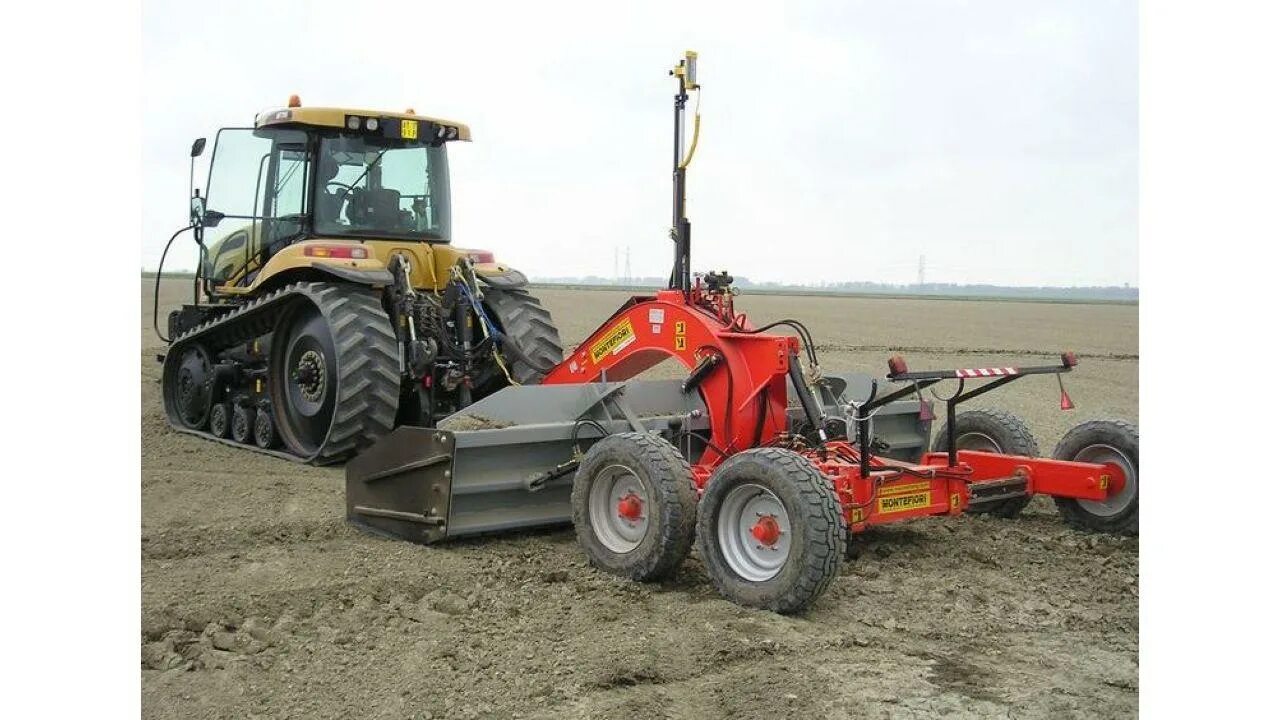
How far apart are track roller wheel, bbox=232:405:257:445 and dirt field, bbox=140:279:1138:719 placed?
2120mm

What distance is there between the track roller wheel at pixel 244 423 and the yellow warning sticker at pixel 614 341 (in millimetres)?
3564

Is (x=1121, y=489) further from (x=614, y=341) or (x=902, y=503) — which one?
(x=614, y=341)

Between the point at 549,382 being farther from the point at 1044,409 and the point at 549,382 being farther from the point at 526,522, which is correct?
the point at 1044,409

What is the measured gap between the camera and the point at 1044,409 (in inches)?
500

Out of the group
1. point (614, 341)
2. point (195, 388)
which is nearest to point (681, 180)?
point (614, 341)

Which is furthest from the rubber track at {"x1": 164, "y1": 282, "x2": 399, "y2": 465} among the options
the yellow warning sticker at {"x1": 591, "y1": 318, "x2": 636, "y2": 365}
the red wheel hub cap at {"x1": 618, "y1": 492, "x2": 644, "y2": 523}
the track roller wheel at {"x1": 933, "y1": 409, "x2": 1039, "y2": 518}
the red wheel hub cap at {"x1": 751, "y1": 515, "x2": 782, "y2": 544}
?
the red wheel hub cap at {"x1": 751, "y1": 515, "x2": 782, "y2": 544}

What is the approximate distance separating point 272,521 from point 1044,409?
8256 mm

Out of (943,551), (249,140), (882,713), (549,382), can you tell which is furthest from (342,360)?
(882,713)

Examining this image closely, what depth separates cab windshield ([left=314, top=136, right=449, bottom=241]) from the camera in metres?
9.62

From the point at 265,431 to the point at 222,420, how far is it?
0.82 m

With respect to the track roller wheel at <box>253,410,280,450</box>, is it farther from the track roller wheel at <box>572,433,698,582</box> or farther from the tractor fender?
the track roller wheel at <box>572,433,698,582</box>

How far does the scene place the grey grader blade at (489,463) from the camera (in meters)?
6.51

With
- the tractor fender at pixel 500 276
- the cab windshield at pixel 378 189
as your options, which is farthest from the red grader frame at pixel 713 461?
the cab windshield at pixel 378 189

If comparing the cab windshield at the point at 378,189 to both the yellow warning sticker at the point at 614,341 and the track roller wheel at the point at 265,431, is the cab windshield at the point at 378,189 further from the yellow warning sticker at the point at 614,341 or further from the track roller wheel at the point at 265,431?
the yellow warning sticker at the point at 614,341
